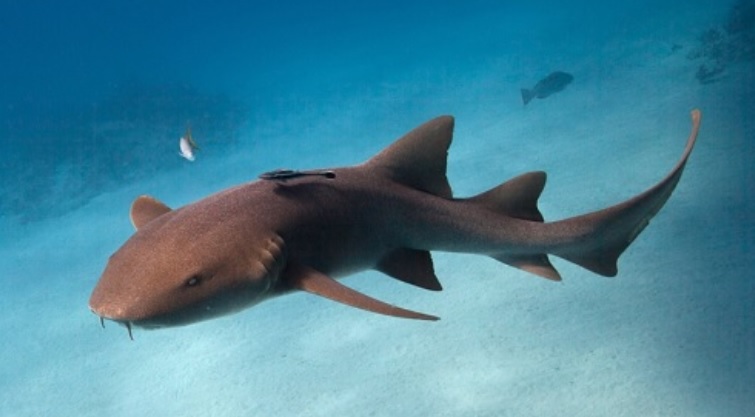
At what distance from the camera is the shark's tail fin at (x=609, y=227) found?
3.53 meters

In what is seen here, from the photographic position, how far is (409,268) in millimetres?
3371

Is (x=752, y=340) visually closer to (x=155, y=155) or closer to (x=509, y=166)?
(x=509, y=166)

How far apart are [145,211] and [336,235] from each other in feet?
3.87

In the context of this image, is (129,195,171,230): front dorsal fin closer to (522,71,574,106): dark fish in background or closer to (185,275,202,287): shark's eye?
(185,275,202,287): shark's eye

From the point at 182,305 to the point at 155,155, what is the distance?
87.2ft

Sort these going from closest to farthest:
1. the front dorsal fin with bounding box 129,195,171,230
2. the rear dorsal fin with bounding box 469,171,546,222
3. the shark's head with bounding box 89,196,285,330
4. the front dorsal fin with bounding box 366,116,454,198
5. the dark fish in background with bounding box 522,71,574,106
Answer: the shark's head with bounding box 89,196,285,330 < the front dorsal fin with bounding box 129,195,171,230 < the front dorsal fin with bounding box 366,116,454,198 < the rear dorsal fin with bounding box 469,171,546,222 < the dark fish in background with bounding box 522,71,574,106

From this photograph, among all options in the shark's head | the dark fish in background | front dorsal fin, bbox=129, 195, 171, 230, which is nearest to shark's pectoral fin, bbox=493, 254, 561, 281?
the shark's head

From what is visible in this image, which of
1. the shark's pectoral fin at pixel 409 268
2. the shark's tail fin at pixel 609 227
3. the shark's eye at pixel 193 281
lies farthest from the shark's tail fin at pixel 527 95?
the shark's eye at pixel 193 281

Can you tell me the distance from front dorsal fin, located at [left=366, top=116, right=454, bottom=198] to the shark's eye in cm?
133

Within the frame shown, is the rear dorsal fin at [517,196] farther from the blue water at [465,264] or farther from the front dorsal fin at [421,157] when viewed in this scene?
the blue water at [465,264]

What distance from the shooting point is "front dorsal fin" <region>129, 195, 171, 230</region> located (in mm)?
3222

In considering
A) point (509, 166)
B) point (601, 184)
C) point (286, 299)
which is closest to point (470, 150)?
point (509, 166)

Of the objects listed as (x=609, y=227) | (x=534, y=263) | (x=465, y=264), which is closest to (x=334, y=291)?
(x=534, y=263)

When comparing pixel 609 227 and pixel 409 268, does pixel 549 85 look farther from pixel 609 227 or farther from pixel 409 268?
pixel 409 268
